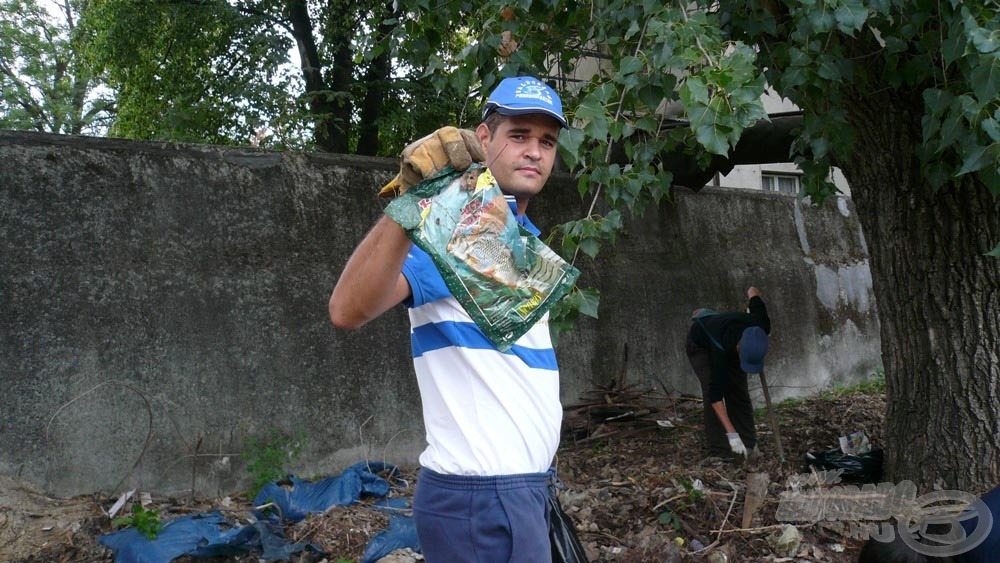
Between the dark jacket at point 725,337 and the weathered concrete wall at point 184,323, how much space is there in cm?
108

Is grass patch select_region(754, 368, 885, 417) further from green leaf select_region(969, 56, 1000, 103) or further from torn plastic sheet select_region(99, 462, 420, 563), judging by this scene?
green leaf select_region(969, 56, 1000, 103)

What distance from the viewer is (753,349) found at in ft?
20.6

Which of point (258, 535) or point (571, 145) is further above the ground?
point (571, 145)

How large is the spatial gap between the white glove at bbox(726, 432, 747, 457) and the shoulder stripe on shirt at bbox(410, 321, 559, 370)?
4707 mm

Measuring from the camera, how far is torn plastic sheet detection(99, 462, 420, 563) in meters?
4.29

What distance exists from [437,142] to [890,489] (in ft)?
13.9

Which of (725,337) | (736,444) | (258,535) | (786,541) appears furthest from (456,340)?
(725,337)

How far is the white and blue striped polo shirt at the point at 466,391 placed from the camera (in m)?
1.89

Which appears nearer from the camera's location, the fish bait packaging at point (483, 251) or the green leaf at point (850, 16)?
the fish bait packaging at point (483, 251)

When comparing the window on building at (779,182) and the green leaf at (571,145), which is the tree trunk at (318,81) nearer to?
the green leaf at (571,145)

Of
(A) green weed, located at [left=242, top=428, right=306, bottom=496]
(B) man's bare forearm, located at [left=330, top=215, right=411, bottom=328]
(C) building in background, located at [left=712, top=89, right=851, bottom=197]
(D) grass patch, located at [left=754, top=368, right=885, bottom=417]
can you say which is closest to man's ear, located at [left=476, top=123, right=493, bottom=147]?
(B) man's bare forearm, located at [left=330, top=215, right=411, bottom=328]

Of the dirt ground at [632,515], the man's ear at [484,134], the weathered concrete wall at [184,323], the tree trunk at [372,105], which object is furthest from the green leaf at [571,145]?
the tree trunk at [372,105]

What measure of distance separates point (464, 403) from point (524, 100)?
2.41 ft

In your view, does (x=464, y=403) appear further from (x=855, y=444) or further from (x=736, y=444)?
(x=736, y=444)
